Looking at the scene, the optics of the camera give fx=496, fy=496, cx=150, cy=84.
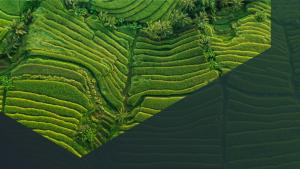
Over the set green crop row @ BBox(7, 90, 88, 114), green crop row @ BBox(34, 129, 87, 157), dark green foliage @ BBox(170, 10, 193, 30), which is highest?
dark green foliage @ BBox(170, 10, 193, 30)

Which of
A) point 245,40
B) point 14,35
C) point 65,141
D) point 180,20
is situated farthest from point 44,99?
point 245,40

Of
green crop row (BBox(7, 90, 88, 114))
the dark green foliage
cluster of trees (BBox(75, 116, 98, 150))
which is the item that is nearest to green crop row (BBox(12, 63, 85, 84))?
green crop row (BBox(7, 90, 88, 114))

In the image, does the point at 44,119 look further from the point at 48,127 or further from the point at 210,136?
the point at 210,136

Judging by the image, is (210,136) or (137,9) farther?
(137,9)

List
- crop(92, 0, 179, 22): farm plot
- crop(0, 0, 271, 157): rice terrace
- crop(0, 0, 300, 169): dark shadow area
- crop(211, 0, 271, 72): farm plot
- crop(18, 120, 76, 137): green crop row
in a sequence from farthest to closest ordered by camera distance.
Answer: crop(92, 0, 179, 22): farm plot < crop(211, 0, 271, 72): farm plot < crop(0, 0, 271, 157): rice terrace < crop(18, 120, 76, 137): green crop row < crop(0, 0, 300, 169): dark shadow area

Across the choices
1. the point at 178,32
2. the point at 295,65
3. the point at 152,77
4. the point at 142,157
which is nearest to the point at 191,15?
the point at 178,32

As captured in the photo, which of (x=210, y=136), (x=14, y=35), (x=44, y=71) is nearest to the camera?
(x=210, y=136)

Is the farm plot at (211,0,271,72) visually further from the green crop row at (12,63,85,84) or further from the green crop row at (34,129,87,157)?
the green crop row at (34,129,87,157)
